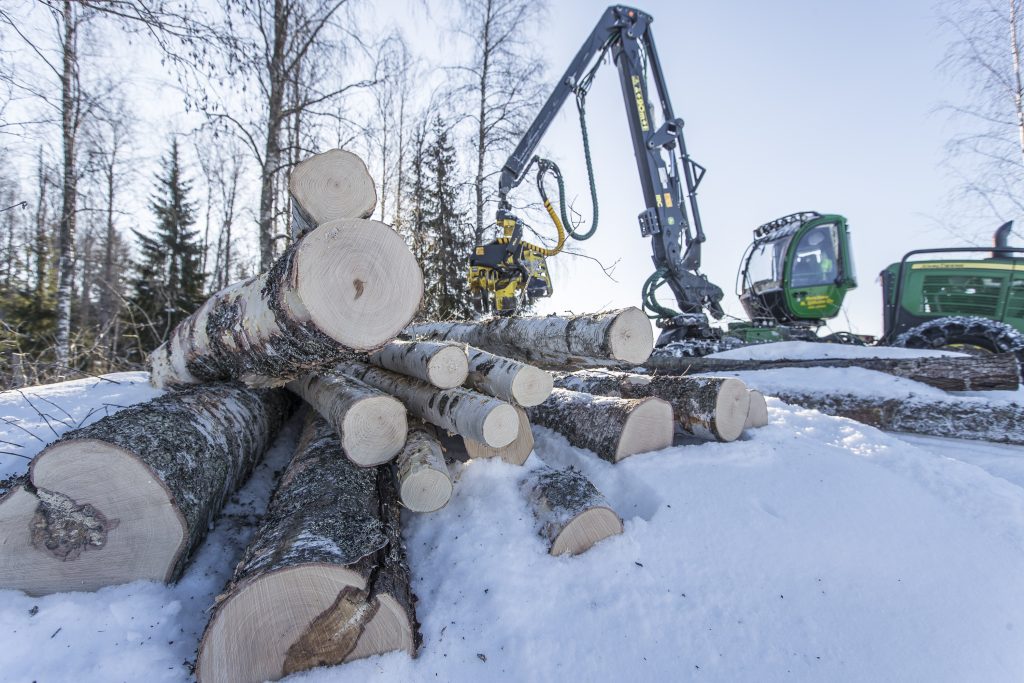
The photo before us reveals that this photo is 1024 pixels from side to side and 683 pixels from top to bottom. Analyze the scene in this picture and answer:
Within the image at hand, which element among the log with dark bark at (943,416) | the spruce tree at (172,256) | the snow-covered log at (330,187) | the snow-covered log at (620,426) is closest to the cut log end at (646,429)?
the snow-covered log at (620,426)

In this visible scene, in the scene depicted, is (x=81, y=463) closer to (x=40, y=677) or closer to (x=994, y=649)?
(x=40, y=677)

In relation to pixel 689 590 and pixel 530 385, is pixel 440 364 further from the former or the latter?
pixel 689 590

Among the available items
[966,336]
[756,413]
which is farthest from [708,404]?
[966,336]

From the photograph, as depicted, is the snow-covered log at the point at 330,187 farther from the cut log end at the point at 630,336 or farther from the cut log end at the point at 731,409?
the cut log end at the point at 731,409

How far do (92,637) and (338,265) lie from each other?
1.45 metres

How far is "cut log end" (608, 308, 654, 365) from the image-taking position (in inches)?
105

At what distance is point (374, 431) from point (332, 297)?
74 centimetres

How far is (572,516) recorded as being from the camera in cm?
202

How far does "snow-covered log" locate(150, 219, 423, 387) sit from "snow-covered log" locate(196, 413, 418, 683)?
67 cm

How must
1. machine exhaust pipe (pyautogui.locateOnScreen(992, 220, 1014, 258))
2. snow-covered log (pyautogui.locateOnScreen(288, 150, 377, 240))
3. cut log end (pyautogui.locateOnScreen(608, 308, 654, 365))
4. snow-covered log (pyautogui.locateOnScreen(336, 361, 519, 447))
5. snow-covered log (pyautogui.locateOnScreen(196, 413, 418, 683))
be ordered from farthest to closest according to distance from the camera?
machine exhaust pipe (pyautogui.locateOnScreen(992, 220, 1014, 258)) < cut log end (pyautogui.locateOnScreen(608, 308, 654, 365)) < snow-covered log (pyautogui.locateOnScreen(288, 150, 377, 240)) < snow-covered log (pyautogui.locateOnScreen(336, 361, 519, 447)) < snow-covered log (pyautogui.locateOnScreen(196, 413, 418, 683))

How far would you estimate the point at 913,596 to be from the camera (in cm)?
176

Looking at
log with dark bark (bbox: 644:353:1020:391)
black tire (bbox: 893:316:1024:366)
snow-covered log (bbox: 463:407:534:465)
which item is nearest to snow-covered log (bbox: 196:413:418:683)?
snow-covered log (bbox: 463:407:534:465)

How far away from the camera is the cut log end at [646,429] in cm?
276

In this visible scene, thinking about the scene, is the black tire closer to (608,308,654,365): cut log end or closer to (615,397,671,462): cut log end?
(615,397,671,462): cut log end
